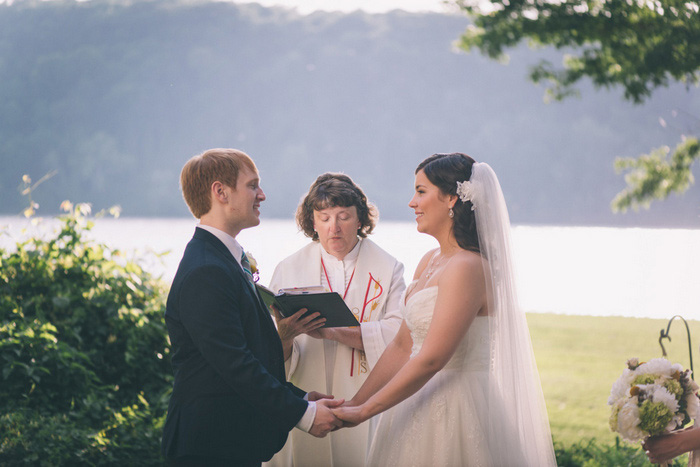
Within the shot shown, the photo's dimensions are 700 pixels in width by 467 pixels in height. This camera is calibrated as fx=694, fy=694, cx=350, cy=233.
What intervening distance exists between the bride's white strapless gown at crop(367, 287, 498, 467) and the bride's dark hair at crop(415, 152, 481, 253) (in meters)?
0.25

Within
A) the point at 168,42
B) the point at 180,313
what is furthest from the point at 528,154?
the point at 180,313

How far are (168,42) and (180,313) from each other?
48.6 metres

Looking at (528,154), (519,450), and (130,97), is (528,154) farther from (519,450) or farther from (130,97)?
(519,450)

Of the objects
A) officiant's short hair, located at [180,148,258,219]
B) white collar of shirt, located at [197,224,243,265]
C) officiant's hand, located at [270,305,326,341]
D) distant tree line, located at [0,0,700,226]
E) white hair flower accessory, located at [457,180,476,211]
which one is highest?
distant tree line, located at [0,0,700,226]

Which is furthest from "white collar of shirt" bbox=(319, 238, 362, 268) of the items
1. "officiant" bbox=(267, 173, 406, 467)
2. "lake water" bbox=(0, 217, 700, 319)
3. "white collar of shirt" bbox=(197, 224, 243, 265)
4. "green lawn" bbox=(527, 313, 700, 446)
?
"lake water" bbox=(0, 217, 700, 319)

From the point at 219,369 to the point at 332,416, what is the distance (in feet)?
2.01

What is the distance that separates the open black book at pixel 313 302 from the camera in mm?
3211

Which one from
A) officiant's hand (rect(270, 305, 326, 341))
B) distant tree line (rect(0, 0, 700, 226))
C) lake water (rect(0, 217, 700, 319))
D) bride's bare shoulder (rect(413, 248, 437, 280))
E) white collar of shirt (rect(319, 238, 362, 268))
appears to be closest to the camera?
bride's bare shoulder (rect(413, 248, 437, 280))

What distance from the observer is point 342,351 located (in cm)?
384

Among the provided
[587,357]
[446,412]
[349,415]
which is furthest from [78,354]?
[587,357]

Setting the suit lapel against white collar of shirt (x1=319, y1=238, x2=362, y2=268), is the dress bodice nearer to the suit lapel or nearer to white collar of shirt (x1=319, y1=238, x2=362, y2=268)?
the suit lapel

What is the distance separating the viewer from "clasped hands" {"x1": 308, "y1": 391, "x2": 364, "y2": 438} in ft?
9.18

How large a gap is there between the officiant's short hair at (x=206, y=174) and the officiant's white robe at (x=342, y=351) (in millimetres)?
1318

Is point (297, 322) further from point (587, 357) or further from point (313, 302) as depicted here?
point (587, 357)
